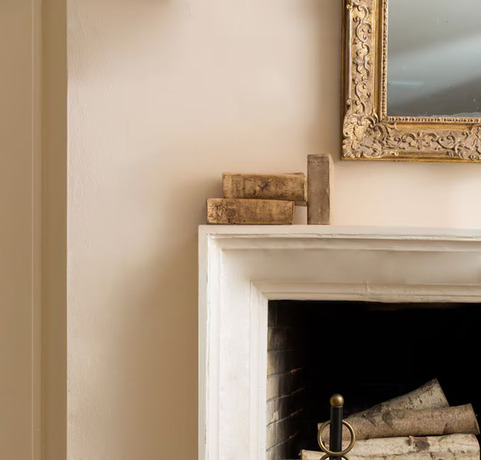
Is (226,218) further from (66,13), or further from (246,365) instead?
(66,13)

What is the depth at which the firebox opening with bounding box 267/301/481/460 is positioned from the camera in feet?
7.34

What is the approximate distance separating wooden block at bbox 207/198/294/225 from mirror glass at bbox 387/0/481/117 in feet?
1.23

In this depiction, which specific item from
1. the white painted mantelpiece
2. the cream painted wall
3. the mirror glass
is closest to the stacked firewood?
the white painted mantelpiece

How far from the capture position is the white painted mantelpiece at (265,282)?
1.89 metres

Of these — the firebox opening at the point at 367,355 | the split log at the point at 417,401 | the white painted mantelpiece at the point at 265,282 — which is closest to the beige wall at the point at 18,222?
the white painted mantelpiece at the point at 265,282

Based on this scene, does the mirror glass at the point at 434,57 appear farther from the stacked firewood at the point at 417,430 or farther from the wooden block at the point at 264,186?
the stacked firewood at the point at 417,430

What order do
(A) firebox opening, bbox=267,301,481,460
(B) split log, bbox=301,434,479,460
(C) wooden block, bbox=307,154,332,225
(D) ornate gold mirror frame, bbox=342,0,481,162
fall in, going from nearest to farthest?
1. (C) wooden block, bbox=307,154,332,225
2. (D) ornate gold mirror frame, bbox=342,0,481,162
3. (B) split log, bbox=301,434,479,460
4. (A) firebox opening, bbox=267,301,481,460

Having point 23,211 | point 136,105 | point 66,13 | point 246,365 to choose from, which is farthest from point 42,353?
point 66,13

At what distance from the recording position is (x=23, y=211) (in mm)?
2207

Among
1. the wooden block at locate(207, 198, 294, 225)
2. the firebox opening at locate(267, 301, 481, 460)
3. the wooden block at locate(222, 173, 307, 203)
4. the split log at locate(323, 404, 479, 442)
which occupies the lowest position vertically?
the split log at locate(323, 404, 479, 442)

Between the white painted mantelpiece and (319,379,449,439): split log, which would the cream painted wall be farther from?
(319,379,449,439): split log

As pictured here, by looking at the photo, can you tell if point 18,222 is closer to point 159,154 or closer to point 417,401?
point 159,154

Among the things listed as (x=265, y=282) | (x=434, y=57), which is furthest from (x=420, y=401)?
(x=434, y=57)

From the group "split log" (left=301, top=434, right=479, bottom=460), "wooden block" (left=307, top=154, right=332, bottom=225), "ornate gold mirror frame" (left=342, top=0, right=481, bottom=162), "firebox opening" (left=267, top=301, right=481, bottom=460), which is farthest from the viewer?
"firebox opening" (left=267, top=301, right=481, bottom=460)
